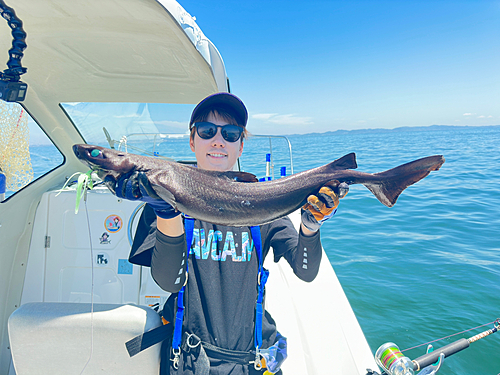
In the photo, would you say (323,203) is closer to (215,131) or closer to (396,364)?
(215,131)

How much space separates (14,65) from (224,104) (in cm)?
179

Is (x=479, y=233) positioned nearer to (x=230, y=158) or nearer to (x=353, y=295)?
(x=353, y=295)

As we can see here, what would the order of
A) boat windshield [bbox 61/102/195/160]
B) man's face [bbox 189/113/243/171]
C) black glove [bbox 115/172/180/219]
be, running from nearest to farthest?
black glove [bbox 115/172/180/219], man's face [bbox 189/113/243/171], boat windshield [bbox 61/102/195/160]

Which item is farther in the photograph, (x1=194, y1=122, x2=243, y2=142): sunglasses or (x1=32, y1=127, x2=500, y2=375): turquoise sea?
(x1=32, y1=127, x2=500, y2=375): turquoise sea

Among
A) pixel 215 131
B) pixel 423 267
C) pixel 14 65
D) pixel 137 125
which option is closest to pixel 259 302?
pixel 215 131

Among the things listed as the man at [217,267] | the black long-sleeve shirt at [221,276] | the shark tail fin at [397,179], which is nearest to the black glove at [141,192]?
the man at [217,267]

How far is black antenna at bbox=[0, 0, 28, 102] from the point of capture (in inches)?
80.9

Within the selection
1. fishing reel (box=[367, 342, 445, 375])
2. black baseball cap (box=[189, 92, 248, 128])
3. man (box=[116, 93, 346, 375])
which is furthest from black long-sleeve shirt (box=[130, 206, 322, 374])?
Answer: black baseball cap (box=[189, 92, 248, 128])

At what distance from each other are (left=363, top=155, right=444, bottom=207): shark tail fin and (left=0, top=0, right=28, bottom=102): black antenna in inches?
110

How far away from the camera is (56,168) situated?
443 cm

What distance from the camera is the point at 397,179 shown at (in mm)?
2176

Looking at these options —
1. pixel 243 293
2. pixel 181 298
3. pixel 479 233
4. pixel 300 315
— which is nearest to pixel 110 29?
pixel 181 298

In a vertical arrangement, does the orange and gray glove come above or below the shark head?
below

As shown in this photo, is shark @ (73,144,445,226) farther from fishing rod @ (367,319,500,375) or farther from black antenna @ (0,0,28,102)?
fishing rod @ (367,319,500,375)
